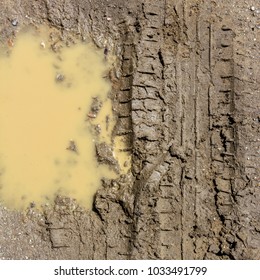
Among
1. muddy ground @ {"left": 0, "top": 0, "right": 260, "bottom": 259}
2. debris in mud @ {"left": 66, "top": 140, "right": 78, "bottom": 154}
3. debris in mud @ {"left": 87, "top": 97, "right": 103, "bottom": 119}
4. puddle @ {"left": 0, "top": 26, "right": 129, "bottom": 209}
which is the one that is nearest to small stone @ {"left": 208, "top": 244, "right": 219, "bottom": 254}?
muddy ground @ {"left": 0, "top": 0, "right": 260, "bottom": 259}

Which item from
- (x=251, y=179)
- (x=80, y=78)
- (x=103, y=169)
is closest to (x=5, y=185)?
(x=103, y=169)

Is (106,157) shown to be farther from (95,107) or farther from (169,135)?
(169,135)

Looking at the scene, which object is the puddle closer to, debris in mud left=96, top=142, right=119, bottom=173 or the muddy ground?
debris in mud left=96, top=142, right=119, bottom=173

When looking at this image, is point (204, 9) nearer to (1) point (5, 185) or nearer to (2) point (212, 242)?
(2) point (212, 242)

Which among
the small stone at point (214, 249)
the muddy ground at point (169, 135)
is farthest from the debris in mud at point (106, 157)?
the small stone at point (214, 249)

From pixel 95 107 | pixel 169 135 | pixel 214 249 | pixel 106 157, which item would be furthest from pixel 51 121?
pixel 214 249
